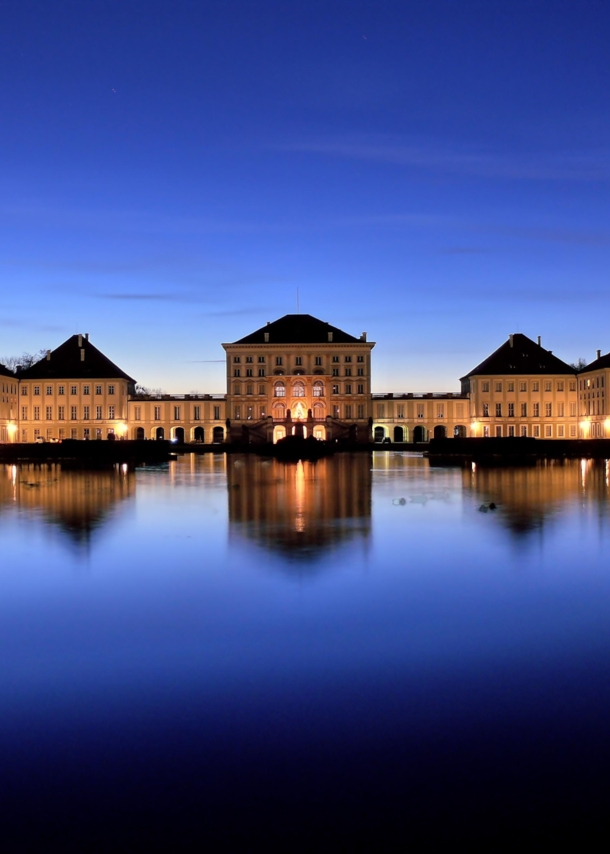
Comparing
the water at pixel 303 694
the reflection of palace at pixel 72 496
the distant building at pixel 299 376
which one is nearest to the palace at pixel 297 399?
the distant building at pixel 299 376

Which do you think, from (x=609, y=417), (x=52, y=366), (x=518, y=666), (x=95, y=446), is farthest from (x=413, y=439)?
(x=518, y=666)

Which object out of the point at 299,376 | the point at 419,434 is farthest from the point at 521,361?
the point at 299,376

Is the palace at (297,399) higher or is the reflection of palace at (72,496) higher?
the palace at (297,399)

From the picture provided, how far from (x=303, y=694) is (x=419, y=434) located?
90.3m

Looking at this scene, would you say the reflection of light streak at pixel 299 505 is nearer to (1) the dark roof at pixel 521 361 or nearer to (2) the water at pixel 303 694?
(2) the water at pixel 303 694

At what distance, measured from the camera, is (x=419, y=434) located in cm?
9512

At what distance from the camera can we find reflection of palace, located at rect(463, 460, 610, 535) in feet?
56.0

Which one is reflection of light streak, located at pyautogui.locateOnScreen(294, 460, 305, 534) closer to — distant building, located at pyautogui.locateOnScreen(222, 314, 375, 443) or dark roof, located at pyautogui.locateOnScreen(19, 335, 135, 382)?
distant building, located at pyautogui.locateOnScreen(222, 314, 375, 443)

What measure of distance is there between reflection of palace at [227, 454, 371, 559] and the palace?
2417 inches

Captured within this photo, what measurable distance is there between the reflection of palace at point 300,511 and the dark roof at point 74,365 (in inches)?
2527

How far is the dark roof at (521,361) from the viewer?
92250mm

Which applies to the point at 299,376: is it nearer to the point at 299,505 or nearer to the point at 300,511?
the point at 299,505

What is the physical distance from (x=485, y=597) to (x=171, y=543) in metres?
6.22

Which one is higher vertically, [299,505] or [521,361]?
[521,361]
